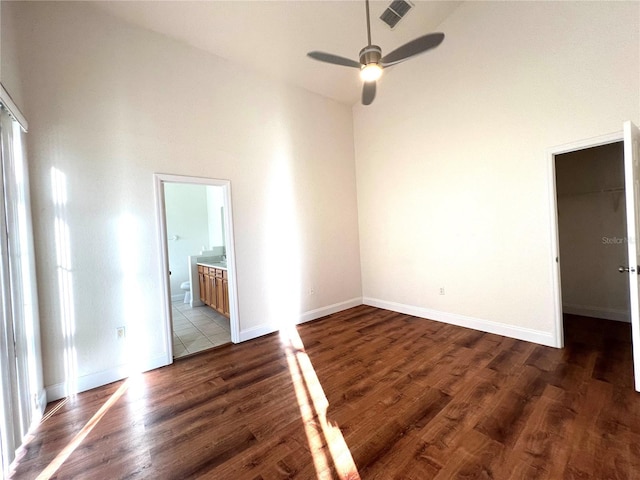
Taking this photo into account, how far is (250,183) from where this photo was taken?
355cm

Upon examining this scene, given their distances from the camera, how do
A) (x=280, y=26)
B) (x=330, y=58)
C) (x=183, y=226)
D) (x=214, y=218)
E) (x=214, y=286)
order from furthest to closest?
(x=214, y=218) → (x=183, y=226) → (x=214, y=286) → (x=280, y=26) → (x=330, y=58)

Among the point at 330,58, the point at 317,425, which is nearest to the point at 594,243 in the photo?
the point at 330,58

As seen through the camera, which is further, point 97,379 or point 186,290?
point 186,290

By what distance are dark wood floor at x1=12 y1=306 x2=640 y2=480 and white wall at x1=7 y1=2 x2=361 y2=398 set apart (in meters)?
0.62

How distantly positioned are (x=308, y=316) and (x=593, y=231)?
4.25 m

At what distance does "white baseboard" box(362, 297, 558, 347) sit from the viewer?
2.92m

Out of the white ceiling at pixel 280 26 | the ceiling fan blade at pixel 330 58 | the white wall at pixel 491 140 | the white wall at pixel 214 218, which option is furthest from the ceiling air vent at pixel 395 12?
the white wall at pixel 214 218

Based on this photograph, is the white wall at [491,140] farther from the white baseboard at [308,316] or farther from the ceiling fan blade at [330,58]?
the ceiling fan blade at [330,58]

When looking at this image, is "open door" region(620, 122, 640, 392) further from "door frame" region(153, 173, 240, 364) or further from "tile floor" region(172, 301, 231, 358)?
"tile floor" region(172, 301, 231, 358)

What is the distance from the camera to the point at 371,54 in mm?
2105

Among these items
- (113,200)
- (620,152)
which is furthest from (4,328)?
(620,152)

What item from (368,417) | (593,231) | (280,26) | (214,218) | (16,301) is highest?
(280,26)

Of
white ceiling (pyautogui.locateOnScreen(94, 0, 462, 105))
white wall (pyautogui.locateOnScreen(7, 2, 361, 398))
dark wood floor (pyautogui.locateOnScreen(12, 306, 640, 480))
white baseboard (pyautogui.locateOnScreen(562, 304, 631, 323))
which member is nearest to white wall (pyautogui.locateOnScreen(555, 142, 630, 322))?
white baseboard (pyautogui.locateOnScreen(562, 304, 631, 323))

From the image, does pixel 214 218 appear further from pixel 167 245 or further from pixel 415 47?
pixel 415 47
